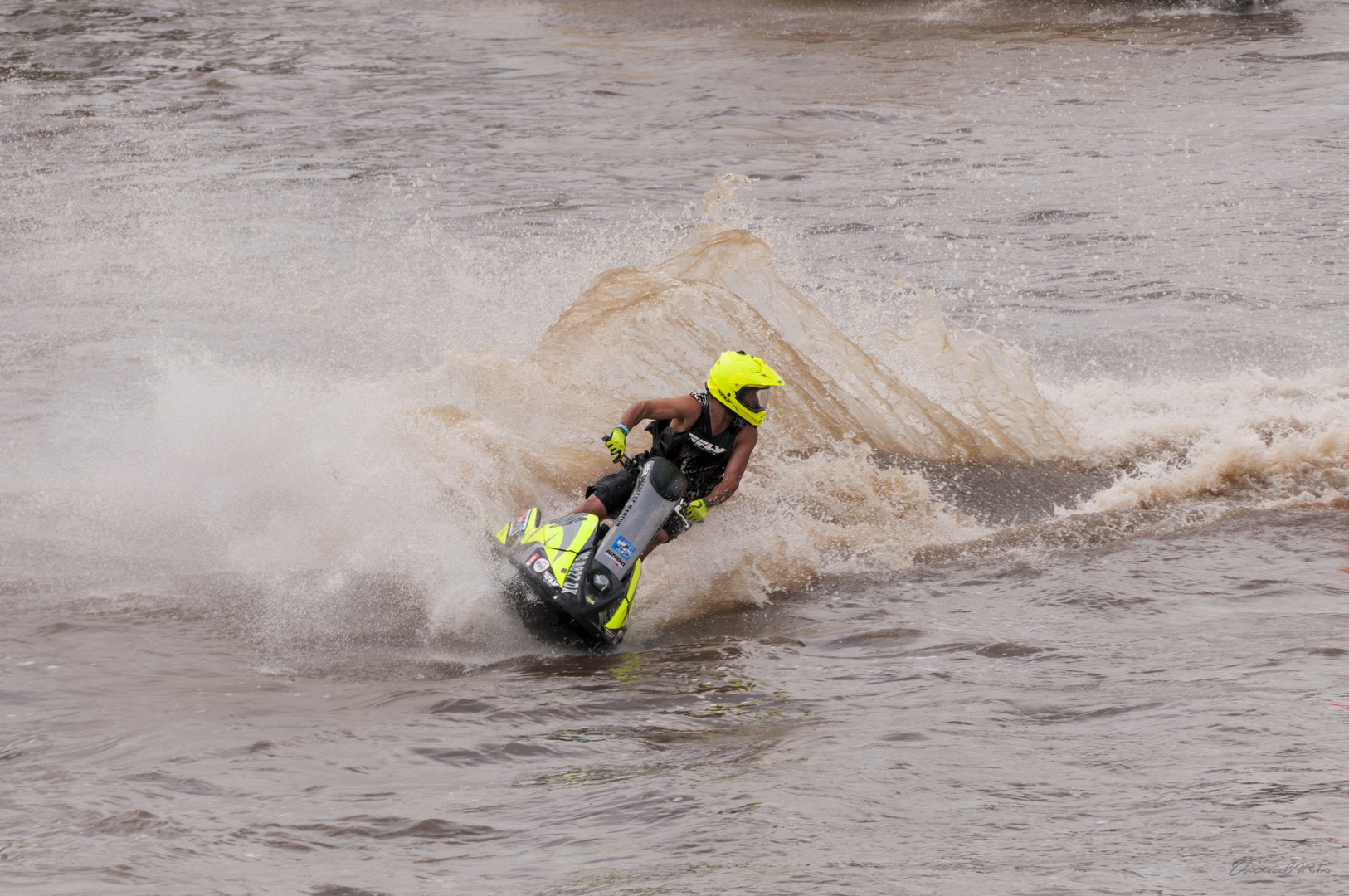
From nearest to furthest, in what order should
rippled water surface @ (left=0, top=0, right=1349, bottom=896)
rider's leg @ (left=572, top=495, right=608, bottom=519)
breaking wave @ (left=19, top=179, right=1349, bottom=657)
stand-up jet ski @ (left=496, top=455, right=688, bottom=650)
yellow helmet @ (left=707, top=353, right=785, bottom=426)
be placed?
rippled water surface @ (left=0, top=0, right=1349, bottom=896) < stand-up jet ski @ (left=496, top=455, right=688, bottom=650) < yellow helmet @ (left=707, top=353, right=785, bottom=426) < rider's leg @ (left=572, top=495, right=608, bottom=519) < breaking wave @ (left=19, top=179, right=1349, bottom=657)

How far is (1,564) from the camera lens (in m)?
9.43

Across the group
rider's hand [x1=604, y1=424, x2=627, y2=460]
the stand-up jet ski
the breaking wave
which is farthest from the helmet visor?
the breaking wave

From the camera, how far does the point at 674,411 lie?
884 centimetres

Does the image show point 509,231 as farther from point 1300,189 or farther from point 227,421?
point 1300,189

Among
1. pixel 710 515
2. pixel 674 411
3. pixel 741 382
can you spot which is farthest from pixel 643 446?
pixel 741 382

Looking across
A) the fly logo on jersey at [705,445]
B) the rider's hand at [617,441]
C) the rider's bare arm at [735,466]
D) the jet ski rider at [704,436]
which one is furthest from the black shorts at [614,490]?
the rider's hand at [617,441]

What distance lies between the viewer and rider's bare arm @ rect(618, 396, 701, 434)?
8.76 meters

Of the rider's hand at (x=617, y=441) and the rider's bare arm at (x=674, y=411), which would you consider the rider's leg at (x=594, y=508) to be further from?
the rider's hand at (x=617, y=441)

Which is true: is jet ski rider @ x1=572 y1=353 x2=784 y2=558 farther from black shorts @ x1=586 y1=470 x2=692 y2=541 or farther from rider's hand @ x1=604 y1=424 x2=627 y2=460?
rider's hand @ x1=604 y1=424 x2=627 y2=460

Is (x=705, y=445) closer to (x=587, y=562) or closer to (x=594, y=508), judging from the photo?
(x=594, y=508)

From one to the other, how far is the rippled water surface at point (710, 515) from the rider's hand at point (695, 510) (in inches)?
32.5

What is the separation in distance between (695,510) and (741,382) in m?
0.92

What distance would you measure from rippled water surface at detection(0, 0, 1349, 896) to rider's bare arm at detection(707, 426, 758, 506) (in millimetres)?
922

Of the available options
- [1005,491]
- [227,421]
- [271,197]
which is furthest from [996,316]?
[271,197]
